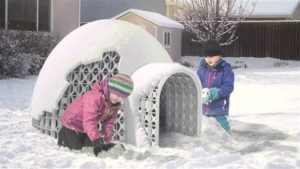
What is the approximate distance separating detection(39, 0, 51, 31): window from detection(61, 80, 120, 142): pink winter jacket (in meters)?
11.4

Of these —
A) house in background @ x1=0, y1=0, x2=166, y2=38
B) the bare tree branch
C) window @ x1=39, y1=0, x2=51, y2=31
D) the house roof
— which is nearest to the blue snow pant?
house in background @ x1=0, y1=0, x2=166, y2=38

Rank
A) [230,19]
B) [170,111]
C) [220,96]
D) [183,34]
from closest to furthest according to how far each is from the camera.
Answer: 1. [220,96]
2. [170,111]
3. [230,19]
4. [183,34]

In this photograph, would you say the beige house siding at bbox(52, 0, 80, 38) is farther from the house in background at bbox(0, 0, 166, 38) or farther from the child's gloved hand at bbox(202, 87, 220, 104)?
the child's gloved hand at bbox(202, 87, 220, 104)

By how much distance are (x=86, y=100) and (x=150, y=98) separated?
0.87 metres

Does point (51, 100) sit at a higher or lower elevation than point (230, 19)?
lower

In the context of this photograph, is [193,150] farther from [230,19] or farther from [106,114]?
[230,19]

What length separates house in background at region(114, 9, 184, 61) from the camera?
25.2 metres

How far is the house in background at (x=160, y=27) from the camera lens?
25234 millimetres

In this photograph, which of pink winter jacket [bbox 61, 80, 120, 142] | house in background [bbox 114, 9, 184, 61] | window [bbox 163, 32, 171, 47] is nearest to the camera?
pink winter jacket [bbox 61, 80, 120, 142]

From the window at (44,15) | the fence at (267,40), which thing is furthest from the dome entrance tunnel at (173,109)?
the fence at (267,40)

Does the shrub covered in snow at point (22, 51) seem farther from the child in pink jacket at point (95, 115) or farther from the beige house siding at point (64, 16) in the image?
the child in pink jacket at point (95, 115)

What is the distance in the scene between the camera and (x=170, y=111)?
6.92 m

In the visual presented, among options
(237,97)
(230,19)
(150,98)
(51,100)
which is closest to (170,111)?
(150,98)

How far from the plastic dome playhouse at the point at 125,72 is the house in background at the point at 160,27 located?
18.5 m
